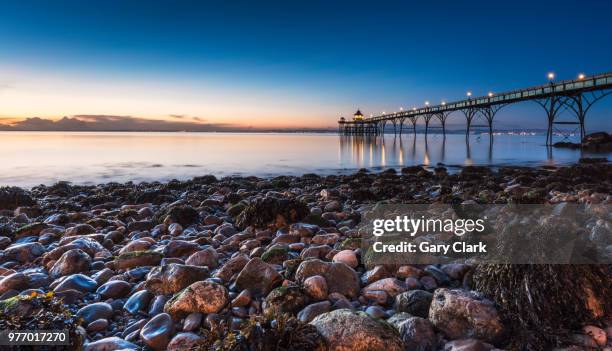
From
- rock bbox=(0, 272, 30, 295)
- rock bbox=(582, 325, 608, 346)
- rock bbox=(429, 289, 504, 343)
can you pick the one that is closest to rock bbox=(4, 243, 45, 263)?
rock bbox=(0, 272, 30, 295)

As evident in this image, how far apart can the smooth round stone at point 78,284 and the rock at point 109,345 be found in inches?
46.3

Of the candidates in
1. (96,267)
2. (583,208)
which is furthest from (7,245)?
(583,208)

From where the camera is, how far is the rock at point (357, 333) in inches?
94.7

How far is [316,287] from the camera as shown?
323cm

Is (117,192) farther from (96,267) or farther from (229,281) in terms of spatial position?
(229,281)

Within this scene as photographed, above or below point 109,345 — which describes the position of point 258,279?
above

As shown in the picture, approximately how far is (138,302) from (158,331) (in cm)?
68

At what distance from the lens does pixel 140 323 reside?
9.77 feet

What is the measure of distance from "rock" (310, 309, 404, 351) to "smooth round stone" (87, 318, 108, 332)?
1767mm

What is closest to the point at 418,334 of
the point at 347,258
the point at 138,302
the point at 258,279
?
the point at 347,258

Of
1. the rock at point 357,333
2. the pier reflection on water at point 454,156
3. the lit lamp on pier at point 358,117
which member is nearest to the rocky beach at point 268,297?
the rock at point 357,333

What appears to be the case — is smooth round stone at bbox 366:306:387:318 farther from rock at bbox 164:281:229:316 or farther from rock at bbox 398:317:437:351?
rock at bbox 164:281:229:316

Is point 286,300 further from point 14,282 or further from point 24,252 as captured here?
point 24,252

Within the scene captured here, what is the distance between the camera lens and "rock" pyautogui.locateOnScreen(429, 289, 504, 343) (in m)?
2.62
